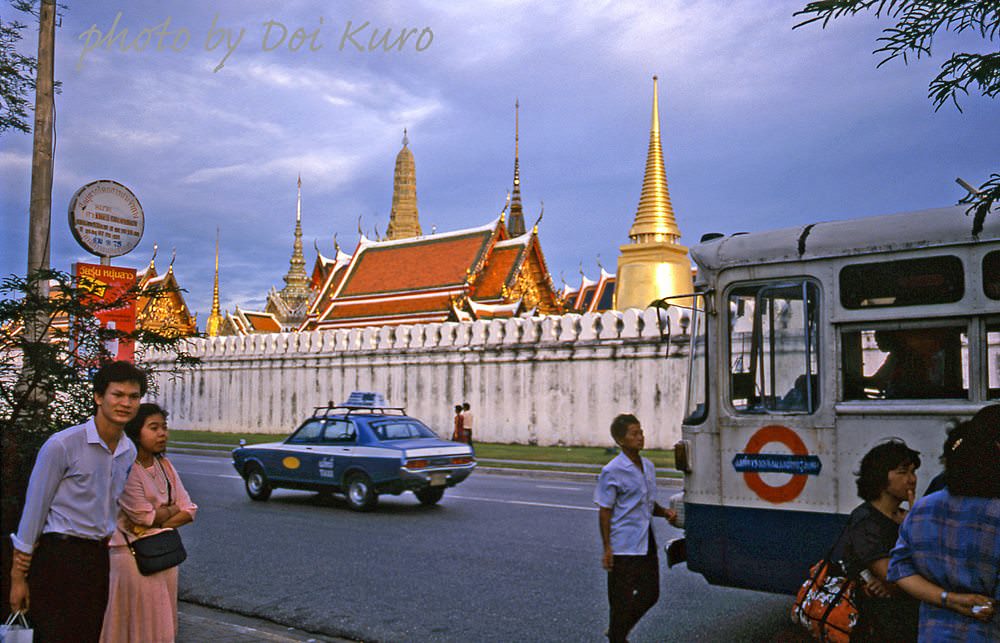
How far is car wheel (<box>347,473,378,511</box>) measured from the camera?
45.1ft

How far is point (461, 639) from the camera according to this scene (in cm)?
680

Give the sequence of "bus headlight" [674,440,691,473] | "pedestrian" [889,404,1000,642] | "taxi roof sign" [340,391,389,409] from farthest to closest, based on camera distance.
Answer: "taxi roof sign" [340,391,389,409] < "bus headlight" [674,440,691,473] < "pedestrian" [889,404,1000,642]

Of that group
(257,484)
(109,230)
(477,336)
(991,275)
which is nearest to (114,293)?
(109,230)

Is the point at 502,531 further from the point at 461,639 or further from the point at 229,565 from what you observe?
the point at 461,639

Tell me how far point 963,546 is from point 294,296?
73242 mm

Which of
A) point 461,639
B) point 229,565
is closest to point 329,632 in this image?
point 461,639

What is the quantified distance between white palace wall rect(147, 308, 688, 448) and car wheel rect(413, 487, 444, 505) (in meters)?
9.96

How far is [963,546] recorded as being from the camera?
3.09 m

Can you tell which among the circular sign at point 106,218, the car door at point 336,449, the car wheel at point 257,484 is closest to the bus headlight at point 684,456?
the circular sign at point 106,218

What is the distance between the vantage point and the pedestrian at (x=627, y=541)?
5.54 m

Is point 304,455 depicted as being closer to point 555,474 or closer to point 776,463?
point 555,474

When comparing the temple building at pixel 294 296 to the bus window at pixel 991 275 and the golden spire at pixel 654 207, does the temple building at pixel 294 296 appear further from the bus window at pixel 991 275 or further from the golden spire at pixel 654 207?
the bus window at pixel 991 275

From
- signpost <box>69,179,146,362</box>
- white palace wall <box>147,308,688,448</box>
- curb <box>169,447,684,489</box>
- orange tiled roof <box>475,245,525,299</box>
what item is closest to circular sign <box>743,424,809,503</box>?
signpost <box>69,179,146,362</box>

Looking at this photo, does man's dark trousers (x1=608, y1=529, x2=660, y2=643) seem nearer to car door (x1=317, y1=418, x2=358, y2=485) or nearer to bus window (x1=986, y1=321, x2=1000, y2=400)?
bus window (x1=986, y1=321, x2=1000, y2=400)
